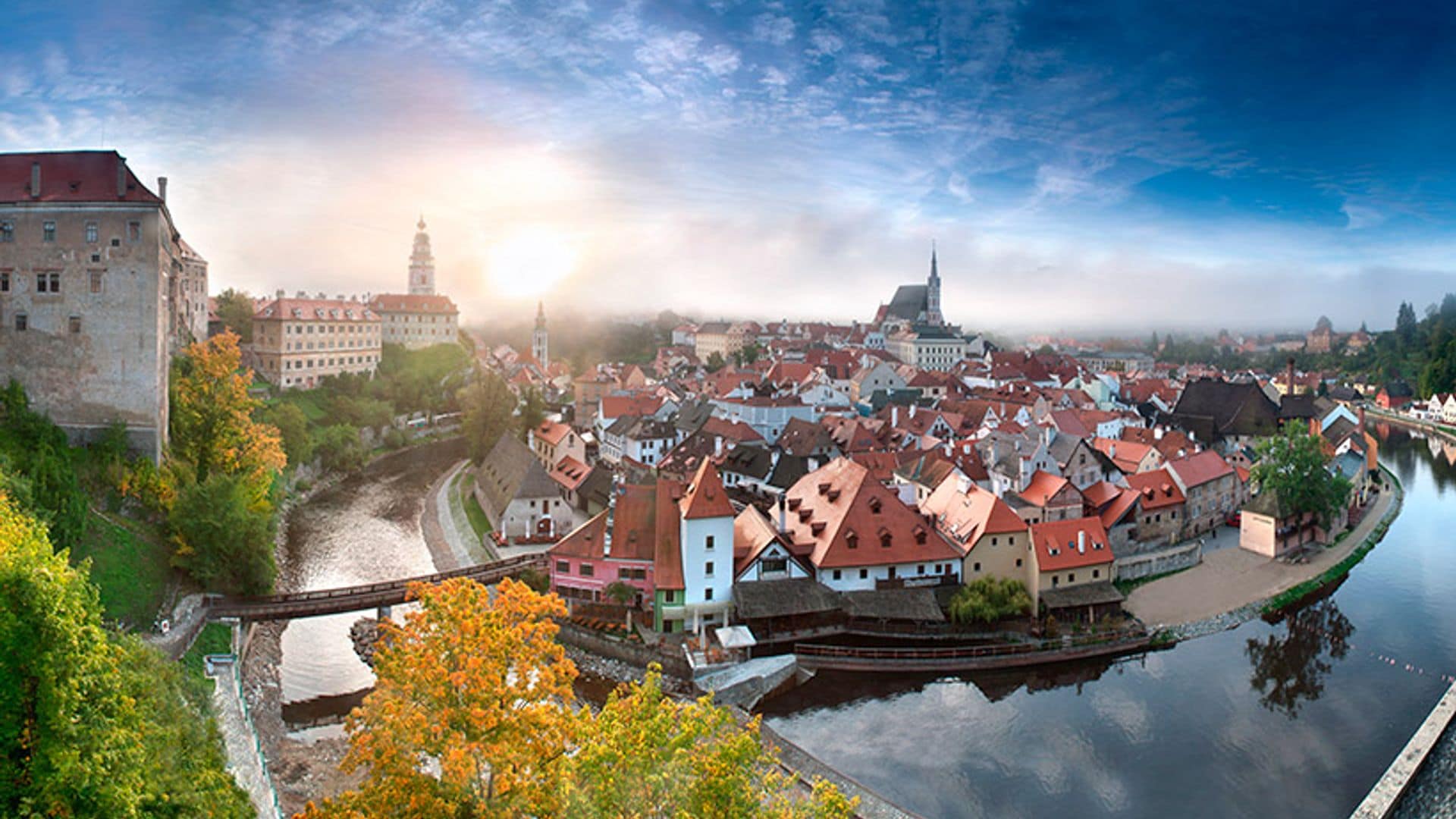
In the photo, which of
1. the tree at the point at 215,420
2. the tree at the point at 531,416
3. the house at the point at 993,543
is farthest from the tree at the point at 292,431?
the house at the point at 993,543

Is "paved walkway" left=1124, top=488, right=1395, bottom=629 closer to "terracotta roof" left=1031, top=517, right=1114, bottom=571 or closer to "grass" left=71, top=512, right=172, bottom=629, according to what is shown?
"terracotta roof" left=1031, top=517, right=1114, bottom=571

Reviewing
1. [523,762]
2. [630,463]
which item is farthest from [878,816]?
[630,463]

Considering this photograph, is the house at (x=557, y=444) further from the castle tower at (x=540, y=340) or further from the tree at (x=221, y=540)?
the castle tower at (x=540, y=340)

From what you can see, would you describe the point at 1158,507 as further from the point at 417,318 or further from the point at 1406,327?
the point at 1406,327

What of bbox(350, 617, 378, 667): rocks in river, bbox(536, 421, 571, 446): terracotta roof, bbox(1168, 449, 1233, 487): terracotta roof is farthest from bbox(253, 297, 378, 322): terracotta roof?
bbox(1168, 449, 1233, 487): terracotta roof

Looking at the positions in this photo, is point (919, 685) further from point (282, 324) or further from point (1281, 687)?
point (282, 324)

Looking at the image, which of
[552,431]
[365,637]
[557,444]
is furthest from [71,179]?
[552,431]
